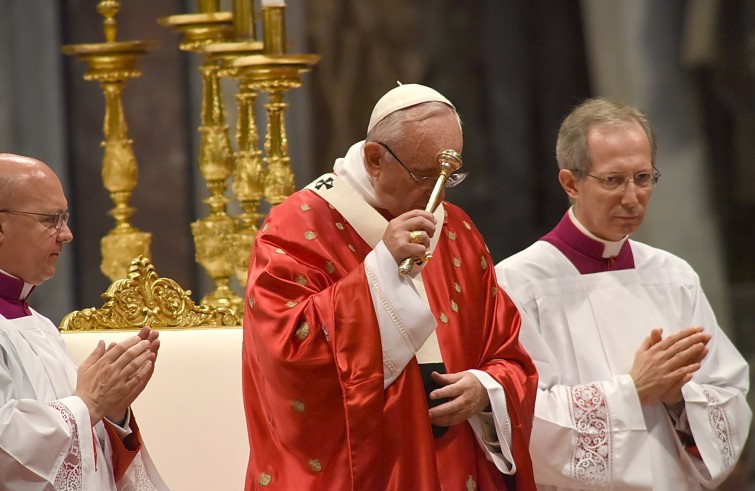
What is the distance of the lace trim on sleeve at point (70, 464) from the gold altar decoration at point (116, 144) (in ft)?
8.37

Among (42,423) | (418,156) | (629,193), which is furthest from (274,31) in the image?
(42,423)

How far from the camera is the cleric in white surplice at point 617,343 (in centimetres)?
437

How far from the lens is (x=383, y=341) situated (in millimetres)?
3709

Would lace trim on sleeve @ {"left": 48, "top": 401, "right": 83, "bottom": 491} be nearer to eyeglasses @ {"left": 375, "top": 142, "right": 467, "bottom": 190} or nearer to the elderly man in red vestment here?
the elderly man in red vestment

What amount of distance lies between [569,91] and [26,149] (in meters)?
2.75

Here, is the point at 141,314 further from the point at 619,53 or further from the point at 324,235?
the point at 619,53

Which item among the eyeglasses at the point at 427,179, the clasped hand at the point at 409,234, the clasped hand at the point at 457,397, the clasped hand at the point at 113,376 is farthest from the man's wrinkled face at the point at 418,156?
the clasped hand at the point at 113,376

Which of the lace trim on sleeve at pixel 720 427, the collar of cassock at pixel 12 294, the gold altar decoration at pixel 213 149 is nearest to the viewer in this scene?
the collar of cassock at pixel 12 294

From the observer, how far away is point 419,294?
12.8 ft

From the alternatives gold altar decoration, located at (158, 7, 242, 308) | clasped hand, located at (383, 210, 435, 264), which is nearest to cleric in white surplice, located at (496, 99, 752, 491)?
clasped hand, located at (383, 210, 435, 264)

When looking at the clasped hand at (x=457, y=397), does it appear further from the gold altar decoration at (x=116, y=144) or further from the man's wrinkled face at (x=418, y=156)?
the gold altar decoration at (x=116, y=144)

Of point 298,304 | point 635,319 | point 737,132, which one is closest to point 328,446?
point 298,304

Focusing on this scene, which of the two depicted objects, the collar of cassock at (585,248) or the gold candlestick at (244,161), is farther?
the gold candlestick at (244,161)

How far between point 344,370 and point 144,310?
1.45 meters
